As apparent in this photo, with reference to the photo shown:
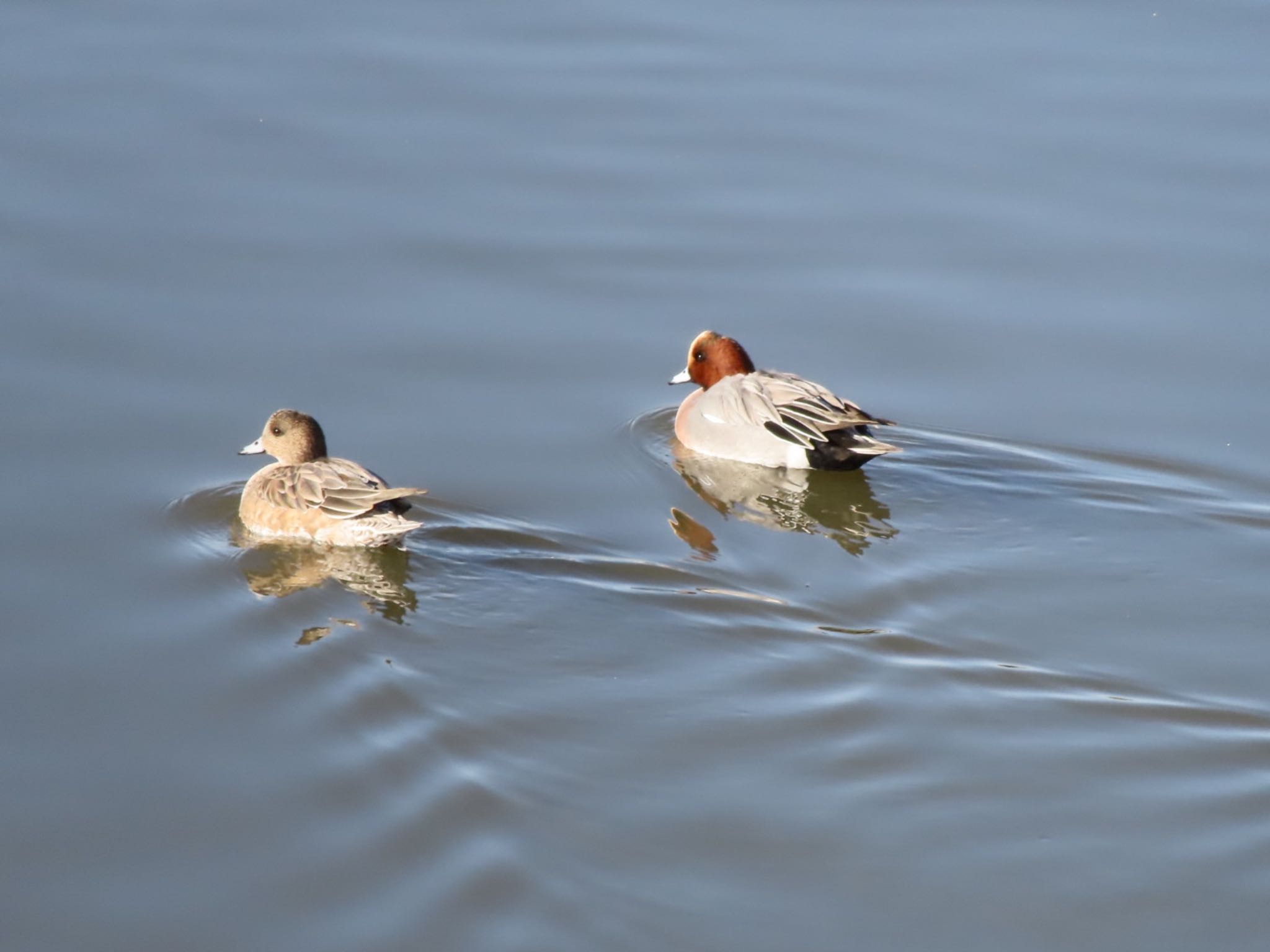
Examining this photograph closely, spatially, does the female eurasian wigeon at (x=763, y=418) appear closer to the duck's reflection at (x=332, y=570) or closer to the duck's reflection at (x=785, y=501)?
the duck's reflection at (x=785, y=501)

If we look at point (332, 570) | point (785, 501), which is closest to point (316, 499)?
point (332, 570)

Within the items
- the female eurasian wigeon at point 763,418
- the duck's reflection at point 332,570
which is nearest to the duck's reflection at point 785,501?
the female eurasian wigeon at point 763,418

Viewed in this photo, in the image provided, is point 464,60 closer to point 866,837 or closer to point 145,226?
point 145,226

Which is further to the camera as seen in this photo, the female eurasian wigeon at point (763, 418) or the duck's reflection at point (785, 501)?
the female eurasian wigeon at point (763, 418)

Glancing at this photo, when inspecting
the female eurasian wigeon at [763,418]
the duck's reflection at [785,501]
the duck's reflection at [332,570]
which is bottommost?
the duck's reflection at [332,570]

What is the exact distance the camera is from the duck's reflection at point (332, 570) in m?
7.84

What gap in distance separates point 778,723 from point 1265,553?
314 centimetres

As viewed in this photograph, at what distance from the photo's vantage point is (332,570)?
8.31 meters

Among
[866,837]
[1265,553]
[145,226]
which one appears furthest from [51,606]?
[1265,553]

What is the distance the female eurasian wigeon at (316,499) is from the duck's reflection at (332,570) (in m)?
0.08

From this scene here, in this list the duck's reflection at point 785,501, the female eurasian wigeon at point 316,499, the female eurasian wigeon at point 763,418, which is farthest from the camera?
the female eurasian wigeon at point 763,418

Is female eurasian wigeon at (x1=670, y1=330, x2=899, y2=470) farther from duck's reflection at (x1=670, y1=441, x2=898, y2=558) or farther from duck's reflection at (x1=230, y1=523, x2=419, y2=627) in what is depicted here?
duck's reflection at (x1=230, y1=523, x2=419, y2=627)

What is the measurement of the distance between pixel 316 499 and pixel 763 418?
2.91 metres

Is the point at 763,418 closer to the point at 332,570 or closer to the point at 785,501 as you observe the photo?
the point at 785,501
